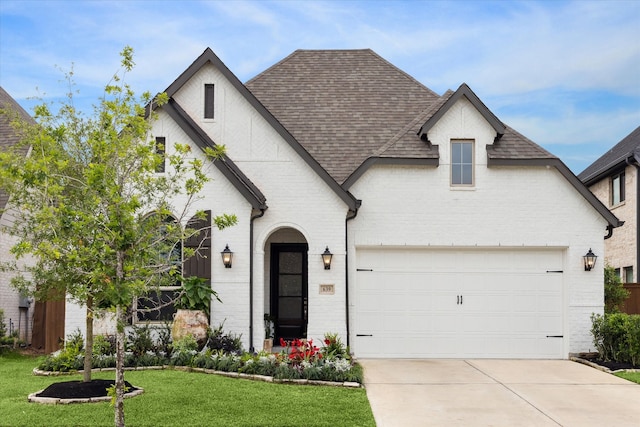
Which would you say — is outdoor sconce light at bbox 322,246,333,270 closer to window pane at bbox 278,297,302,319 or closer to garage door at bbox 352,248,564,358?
garage door at bbox 352,248,564,358

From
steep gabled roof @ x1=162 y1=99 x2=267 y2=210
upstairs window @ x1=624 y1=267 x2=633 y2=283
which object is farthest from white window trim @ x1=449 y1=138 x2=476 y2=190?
upstairs window @ x1=624 y1=267 x2=633 y2=283

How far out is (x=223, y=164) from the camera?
16.3 metres

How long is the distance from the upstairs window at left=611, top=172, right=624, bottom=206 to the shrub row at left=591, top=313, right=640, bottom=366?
1050 cm

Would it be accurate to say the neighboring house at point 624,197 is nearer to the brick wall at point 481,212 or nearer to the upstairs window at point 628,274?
the upstairs window at point 628,274

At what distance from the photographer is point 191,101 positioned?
17438 mm

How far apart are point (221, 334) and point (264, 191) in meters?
3.50

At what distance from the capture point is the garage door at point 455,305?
57.4 feet

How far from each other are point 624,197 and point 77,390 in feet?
67.6

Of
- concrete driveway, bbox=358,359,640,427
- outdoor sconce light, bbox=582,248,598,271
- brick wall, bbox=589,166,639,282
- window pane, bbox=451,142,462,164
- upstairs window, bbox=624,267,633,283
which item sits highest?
window pane, bbox=451,142,462,164

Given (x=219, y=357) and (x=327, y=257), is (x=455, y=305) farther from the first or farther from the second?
(x=219, y=357)

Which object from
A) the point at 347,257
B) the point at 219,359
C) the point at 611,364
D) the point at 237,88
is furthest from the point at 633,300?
the point at 219,359

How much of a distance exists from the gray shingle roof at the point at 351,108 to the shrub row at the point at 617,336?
403cm

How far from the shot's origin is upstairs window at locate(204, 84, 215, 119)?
17438 millimetres

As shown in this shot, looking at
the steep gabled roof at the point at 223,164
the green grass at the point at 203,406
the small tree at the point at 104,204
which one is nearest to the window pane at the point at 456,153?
the steep gabled roof at the point at 223,164
